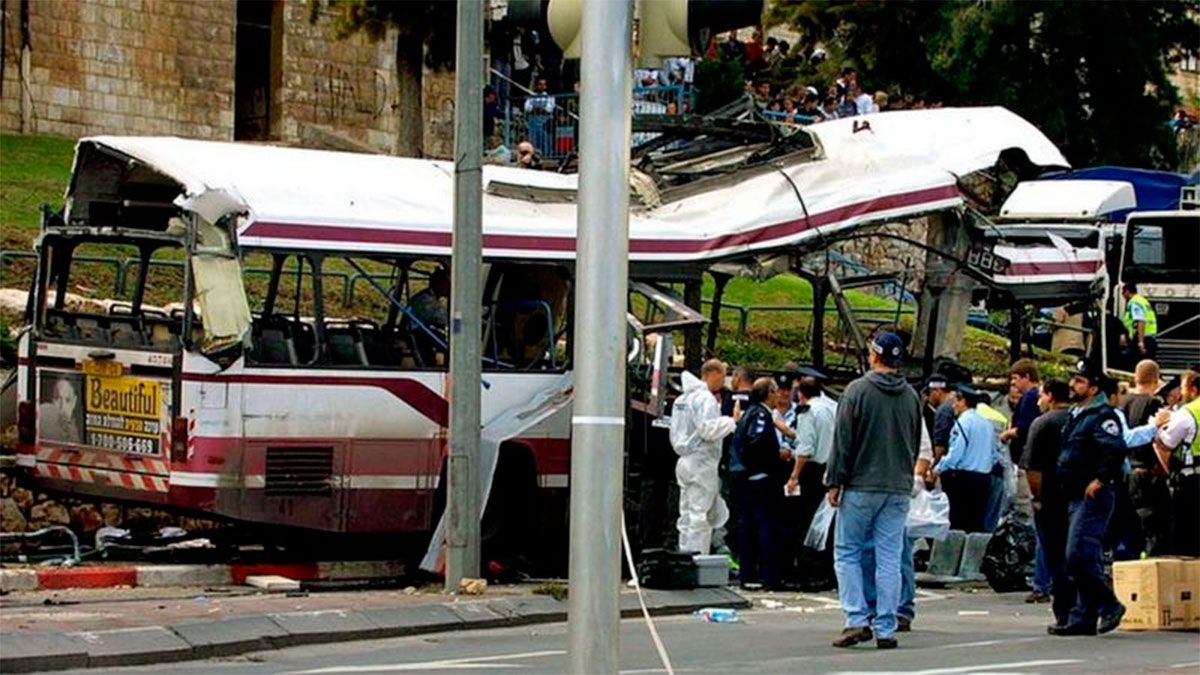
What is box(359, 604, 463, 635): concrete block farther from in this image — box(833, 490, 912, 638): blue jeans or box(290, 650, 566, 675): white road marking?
box(833, 490, 912, 638): blue jeans

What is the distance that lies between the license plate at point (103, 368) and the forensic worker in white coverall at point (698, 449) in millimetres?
4168

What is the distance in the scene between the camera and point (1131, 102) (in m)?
52.0

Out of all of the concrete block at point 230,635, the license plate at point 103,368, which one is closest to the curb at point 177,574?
the license plate at point 103,368

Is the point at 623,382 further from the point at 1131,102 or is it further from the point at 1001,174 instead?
the point at 1131,102

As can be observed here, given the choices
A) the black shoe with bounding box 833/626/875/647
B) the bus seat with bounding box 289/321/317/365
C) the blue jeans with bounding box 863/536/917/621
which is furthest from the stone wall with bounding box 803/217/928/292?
the black shoe with bounding box 833/626/875/647

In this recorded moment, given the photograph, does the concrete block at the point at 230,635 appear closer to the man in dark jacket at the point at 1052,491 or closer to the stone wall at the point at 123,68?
the man in dark jacket at the point at 1052,491

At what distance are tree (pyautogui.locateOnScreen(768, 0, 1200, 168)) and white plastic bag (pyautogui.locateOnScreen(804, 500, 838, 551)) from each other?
30804mm

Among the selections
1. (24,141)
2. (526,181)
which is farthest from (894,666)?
(24,141)

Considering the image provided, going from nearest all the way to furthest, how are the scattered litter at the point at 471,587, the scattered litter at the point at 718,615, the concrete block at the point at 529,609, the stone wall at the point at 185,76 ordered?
the concrete block at the point at 529,609, the scattered litter at the point at 718,615, the scattered litter at the point at 471,587, the stone wall at the point at 185,76

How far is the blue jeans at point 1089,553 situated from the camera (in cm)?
1588

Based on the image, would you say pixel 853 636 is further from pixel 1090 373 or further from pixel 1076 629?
pixel 1090 373

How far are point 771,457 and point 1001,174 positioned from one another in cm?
429

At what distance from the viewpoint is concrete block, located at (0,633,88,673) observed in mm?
13391

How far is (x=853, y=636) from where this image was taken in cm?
1507
